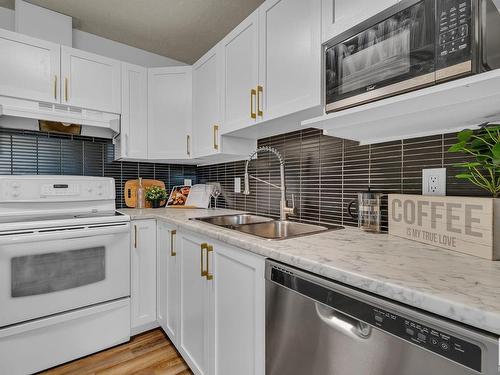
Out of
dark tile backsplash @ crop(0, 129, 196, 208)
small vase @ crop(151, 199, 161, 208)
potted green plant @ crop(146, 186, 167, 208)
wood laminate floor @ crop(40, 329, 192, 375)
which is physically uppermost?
dark tile backsplash @ crop(0, 129, 196, 208)

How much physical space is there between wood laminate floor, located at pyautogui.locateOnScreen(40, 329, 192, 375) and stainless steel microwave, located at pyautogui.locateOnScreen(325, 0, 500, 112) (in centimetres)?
176

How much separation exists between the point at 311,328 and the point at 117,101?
2.20 meters

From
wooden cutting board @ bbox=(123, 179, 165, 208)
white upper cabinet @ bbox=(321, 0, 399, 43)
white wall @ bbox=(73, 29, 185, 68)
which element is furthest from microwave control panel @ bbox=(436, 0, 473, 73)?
white wall @ bbox=(73, 29, 185, 68)

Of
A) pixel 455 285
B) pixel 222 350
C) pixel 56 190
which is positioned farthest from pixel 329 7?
pixel 56 190

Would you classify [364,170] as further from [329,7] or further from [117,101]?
[117,101]

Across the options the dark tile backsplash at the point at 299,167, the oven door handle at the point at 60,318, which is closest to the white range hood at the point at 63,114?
the dark tile backsplash at the point at 299,167

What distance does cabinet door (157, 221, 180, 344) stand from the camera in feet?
5.48

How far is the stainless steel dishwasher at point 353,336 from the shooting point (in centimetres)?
48

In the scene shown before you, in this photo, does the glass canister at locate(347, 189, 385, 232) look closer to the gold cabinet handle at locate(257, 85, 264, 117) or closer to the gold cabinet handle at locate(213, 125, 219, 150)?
the gold cabinet handle at locate(257, 85, 264, 117)

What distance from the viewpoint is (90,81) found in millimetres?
2020

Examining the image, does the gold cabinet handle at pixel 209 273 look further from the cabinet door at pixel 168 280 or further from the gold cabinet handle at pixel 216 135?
the gold cabinet handle at pixel 216 135

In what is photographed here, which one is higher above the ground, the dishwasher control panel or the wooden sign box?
the wooden sign box

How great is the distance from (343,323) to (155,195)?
7.01 feet

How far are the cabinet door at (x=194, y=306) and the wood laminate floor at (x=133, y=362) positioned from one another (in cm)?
12
